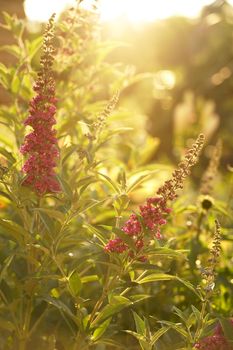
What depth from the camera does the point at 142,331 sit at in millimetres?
2684

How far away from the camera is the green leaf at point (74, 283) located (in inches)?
107

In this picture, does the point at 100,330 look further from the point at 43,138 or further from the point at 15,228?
the point at 43,138

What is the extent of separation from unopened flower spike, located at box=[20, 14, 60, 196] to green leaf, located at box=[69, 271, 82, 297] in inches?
13.6

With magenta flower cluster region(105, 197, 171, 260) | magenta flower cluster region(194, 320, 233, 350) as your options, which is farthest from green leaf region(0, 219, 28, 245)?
magenta flower cluster region(194, 320, 233, 350)

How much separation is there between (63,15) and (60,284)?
1.81 m

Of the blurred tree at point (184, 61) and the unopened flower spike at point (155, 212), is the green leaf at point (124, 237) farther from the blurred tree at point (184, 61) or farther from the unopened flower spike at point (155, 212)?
the blurred tree at point (184, 61)

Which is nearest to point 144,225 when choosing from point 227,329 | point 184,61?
point 227,329

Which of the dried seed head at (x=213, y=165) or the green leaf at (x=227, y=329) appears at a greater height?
the dried seed head at (x=213, y=165)

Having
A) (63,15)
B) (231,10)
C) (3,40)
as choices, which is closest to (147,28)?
(231,10)

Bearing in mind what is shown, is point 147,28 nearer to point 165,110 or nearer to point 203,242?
point 165,110

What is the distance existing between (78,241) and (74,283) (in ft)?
0.72

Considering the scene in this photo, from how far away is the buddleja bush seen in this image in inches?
104

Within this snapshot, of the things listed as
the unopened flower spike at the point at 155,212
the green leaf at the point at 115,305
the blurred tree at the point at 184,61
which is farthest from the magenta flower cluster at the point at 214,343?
the blurred tree at the point at 184,61

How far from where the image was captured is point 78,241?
9.48 ft
